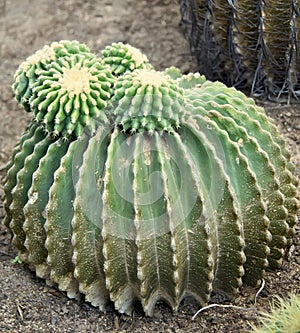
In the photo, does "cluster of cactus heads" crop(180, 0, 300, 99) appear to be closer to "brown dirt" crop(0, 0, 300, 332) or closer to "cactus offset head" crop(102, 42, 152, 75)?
"brown dirt" crop(0, 0, 300, 332)

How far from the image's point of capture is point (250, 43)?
3.92 metres

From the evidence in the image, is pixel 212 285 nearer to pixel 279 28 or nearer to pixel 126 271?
pixel 126 271

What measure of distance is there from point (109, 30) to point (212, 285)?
8.29ft

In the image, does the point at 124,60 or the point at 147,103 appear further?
the point at 124,60

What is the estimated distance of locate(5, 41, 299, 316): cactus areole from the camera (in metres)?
2.71

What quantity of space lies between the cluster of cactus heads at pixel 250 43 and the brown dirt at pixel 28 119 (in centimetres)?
17

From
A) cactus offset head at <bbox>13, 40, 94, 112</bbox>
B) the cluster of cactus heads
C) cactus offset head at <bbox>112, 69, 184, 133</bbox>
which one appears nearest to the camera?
cactus offset head at <bbox>112, 69, 184, 133</bbox>

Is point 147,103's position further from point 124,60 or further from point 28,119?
point 28,119

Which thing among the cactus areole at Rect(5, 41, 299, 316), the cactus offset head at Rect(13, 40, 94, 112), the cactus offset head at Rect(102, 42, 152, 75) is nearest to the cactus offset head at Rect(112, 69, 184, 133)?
the cactus areole at Rect(5, 41, 299, 316)

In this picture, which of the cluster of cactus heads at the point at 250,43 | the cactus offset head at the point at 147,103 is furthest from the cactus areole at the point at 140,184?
the cluster of cactus heads at the point at 250,43

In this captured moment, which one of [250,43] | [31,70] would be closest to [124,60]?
[31,70]

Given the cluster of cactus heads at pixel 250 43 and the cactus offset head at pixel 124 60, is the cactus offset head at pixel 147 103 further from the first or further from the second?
the cluster of cactus heads at pixel 250 43

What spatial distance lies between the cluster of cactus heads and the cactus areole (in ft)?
3.00

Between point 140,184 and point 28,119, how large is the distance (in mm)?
1888
